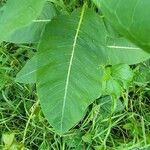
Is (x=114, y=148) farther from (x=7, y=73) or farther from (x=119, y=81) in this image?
(x=7, y=73)

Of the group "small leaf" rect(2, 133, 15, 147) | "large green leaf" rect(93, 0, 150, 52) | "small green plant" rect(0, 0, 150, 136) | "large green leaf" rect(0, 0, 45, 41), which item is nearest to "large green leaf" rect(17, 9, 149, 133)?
"small green plant" rect(0, 0, 150, 136)

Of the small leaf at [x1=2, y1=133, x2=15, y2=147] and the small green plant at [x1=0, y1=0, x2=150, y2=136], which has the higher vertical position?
the small green plant at [x1=0, y1=0, x2=150, y2=136]

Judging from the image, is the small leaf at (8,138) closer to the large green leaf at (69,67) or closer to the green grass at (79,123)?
the green grass at (79,123)

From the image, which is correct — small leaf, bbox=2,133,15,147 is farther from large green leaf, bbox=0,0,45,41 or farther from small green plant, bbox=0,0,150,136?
large green leaf, bbox=0,0,45,41

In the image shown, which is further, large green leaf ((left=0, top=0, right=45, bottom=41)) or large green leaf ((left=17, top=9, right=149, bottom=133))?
large green leaf ((left=17, top=9, right=149, bottom=133))

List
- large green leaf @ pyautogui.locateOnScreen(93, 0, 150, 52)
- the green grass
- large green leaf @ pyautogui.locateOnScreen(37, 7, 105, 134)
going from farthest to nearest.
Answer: the green grass → large green leaf @ pyautogui.locateOnScreen(37, 7, 105, 134) → large green leaf @ pyautogui.locateOnScreen(93, 0, 150, 52)

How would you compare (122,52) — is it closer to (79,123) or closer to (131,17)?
(79,123)

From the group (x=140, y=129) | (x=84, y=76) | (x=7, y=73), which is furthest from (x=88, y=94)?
(x=7, y=73)
